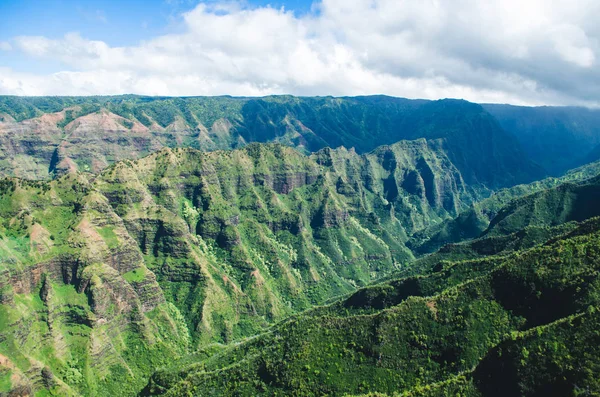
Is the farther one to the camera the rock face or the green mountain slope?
the green mountain slope

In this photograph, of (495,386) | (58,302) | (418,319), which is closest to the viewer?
(495,386)

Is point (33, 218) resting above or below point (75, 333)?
above

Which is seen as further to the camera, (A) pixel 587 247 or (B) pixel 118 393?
(B) pixel 118 393

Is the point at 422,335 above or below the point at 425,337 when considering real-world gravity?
above

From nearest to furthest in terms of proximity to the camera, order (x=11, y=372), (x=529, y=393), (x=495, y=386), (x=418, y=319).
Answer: (x=529, y=393) < (x=495, y=386) < (x=418, y=319) < (x=11, y=372)

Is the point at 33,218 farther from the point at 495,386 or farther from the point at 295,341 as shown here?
the point at 495,386

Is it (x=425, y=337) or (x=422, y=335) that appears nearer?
(x=425, y=337)

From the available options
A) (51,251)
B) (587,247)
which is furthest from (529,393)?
(51,251)

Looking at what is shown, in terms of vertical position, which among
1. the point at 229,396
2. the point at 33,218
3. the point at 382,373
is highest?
the point at 33,218

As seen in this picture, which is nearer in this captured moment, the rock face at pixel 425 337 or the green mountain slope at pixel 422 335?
the rock face at pixel 425 337
